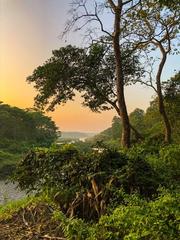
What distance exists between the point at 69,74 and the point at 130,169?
1419cm

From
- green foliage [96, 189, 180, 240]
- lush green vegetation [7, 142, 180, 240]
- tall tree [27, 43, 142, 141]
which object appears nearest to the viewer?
green foliage [96, 189, 180, 240]

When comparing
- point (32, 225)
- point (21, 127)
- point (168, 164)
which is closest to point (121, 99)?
point (168, 164)

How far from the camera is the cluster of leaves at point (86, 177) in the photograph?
656 centimetres

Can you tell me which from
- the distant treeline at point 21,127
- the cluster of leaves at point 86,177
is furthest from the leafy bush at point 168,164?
the distant treeline at point 21,127

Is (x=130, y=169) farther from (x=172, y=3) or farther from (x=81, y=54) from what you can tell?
(x=81, y=54)

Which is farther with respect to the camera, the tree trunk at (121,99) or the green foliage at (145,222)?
the tree trunk at (121,99)

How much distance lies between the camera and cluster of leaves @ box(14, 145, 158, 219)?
6.56m

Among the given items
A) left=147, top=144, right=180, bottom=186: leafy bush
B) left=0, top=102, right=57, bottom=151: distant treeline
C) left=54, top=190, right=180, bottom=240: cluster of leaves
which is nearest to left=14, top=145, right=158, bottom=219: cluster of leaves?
left=54, top=190, right=180, bottom=240: cluster of leaves

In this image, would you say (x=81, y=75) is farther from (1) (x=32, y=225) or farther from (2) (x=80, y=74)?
(1) (x=32, y=225)

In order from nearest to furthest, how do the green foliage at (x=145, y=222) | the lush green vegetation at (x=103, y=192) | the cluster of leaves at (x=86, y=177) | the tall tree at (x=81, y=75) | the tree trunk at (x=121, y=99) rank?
the green foliage at (x=145, y=222), the lush green vegetation at (x=103, y=192), the cluster of leaves at (x=86, y=177), the tree trunk at (x=121, y=99), the tall tree at (x=81, y=75)

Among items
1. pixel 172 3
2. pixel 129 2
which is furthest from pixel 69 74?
pixel 172 3

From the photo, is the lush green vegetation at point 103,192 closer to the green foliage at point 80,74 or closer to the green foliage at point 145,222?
the green foliage at point 145,222

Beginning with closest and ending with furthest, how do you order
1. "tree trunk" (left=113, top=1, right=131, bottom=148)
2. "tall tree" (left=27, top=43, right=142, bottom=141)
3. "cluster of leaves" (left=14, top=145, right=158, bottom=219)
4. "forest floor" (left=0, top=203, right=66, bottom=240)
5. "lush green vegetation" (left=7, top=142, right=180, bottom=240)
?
"lush green vegetation" (left=7, top=142, right=180, bottom=240), "forest floor" (left=0, top=203, right=66, bottom=240), "cluster of leaves" (left=14, top=145, right=158, bottom=219), "tree trunk" (left=113, top=1, right=131, bottom=148), "tall tree" (left=27, top=43, right=142, bottom=141)

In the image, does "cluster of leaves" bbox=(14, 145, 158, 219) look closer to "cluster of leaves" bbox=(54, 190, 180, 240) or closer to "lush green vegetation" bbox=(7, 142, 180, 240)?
"lush green vegetation" bbox=(7, 142, 180, 240)
